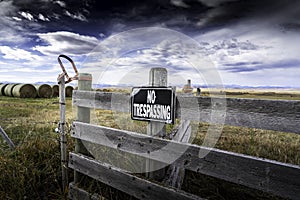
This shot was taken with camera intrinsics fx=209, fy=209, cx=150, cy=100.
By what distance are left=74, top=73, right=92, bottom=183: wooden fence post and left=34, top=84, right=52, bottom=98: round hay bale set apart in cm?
2096

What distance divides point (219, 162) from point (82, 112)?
208 cm

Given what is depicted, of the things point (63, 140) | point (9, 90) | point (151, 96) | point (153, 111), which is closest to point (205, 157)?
point (153, 111)

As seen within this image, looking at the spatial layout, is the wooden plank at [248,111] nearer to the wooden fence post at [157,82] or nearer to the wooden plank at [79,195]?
the wooden fence post at [157,82]

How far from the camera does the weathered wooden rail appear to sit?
165 cm

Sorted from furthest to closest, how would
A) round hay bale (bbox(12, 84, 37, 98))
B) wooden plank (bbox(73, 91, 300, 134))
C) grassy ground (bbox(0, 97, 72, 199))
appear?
round hay bale (bbox(12, 84, 37, 98)), grassy ground (bbox(0, 97, 72, 199)), wooden plank (bbox(73, 91, 300, 134))

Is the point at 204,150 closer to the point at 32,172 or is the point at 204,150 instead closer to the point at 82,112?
the point at 82,112

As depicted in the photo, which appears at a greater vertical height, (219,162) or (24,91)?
(24,91)

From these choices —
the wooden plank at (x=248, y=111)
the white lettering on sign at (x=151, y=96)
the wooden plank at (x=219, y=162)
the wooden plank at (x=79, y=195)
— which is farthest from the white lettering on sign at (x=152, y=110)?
the wooden plank at (x=79, y=195)

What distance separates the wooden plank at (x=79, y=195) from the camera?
280cm

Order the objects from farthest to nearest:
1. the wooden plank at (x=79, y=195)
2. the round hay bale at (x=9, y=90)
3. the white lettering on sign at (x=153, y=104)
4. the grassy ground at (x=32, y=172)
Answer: the round hay bale at (x=9, y=90), the grassy ground at (x=32, y=172), the wooden plank at (x=79, y=195), the white lettering on sign at (x=153, y=104)

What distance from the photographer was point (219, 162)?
1.95 m

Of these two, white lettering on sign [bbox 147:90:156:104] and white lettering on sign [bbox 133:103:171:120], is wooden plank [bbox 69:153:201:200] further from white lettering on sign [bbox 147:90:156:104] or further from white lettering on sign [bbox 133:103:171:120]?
white lettering on sign [bbox 147:90:156:104]

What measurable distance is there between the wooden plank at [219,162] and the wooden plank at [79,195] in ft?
2.43

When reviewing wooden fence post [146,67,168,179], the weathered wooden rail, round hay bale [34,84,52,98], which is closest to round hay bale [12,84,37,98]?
round hay bale [34,84,52,98]
